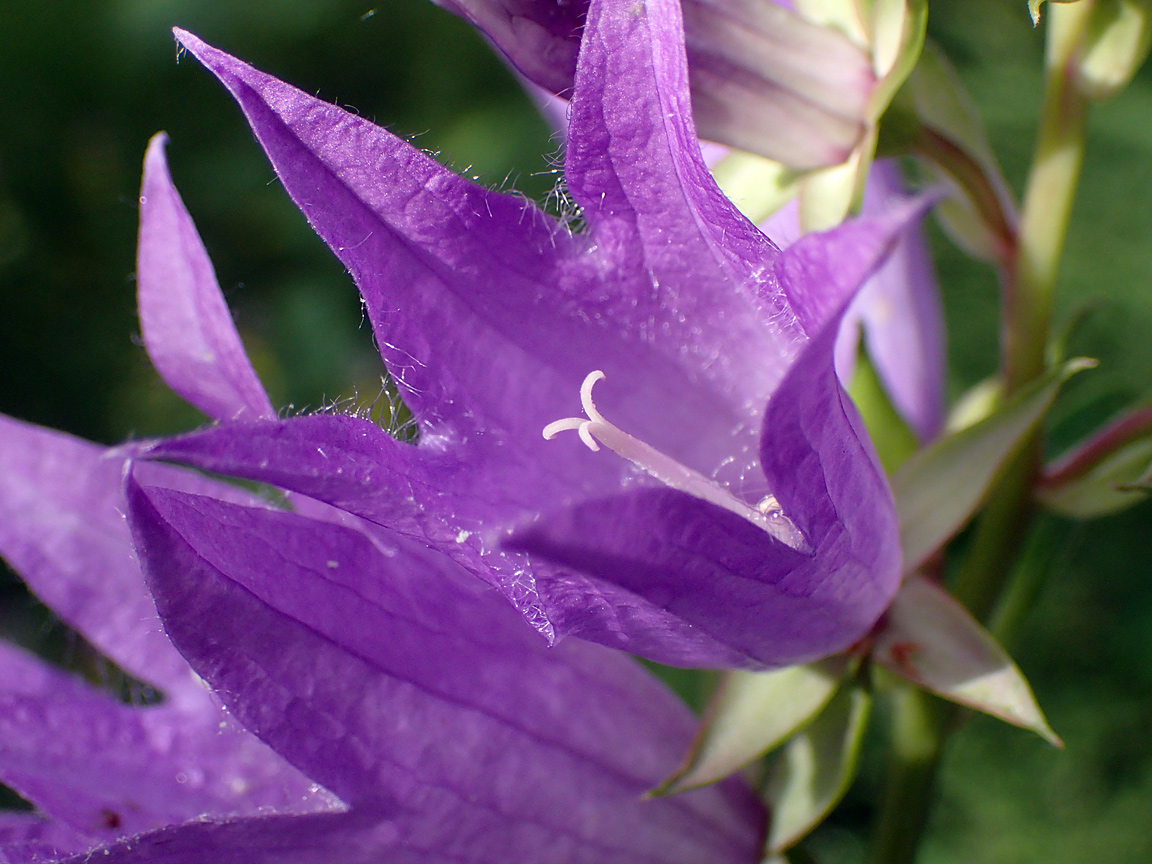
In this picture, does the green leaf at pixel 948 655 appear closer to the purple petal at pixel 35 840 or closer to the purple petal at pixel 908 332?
the purple petal at pixel 908 332

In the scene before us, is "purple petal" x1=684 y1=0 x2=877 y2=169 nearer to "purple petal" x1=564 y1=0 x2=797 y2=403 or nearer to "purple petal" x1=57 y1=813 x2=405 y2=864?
"purple petal" x1=564 y1=0 x2=797 y2=403

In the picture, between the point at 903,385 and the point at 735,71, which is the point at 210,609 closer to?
the point at 735,71

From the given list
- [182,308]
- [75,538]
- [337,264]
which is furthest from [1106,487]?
[337,264]

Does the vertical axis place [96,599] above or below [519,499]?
below

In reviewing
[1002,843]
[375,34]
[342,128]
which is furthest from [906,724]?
[375,34]

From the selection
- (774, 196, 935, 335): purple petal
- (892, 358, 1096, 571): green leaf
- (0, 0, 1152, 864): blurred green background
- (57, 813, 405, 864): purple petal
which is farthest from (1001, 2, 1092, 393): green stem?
(0, 0, 1152, 864): blurred green background

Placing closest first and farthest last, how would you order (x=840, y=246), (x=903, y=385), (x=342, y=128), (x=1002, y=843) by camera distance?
(x=840, y=246), (x=342, y=128), (x=903, y=385), (x=1002, y=843)

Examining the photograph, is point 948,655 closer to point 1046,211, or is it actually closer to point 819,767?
point 819,767
